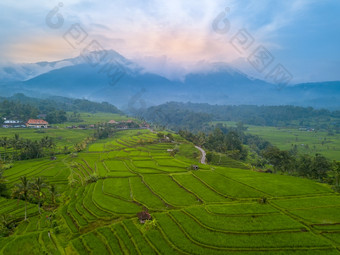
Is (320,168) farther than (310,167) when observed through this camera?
No

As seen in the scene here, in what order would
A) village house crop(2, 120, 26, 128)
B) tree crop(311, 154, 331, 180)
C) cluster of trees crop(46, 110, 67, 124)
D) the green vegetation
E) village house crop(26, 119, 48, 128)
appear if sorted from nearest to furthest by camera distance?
the green vegetation, tree crop(311, 154, 331, 180), village house crop(2, 120, 26, 128), village house crop(26, 119, 48, 128), cluster of trees crop(46, 110, 67, 124)

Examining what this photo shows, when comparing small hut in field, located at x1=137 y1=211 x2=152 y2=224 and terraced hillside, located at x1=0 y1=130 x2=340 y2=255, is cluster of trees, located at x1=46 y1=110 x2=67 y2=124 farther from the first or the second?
small hut in field, located at x1=137 y1=211 x2=152 y2=224

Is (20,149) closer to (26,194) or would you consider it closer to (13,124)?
(26,194)

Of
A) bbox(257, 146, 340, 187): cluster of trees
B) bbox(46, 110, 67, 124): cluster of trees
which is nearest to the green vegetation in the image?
bbox(257, 146, 340, 187): cluster of trees

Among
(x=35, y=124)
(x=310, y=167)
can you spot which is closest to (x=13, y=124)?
(x=35, y=124)

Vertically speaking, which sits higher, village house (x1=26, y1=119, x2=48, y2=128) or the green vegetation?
village house (x1=26, y1=119, x2=48, y2=128)

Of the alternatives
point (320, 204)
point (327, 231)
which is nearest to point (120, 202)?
point (327, 231)

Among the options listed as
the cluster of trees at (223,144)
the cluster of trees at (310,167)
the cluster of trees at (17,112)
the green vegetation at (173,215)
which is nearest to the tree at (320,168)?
the cluster of trees at (310,167)

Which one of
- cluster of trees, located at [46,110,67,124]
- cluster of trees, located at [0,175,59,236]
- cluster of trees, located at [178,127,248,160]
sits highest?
cluster of trees, located at [46,110,67,124]

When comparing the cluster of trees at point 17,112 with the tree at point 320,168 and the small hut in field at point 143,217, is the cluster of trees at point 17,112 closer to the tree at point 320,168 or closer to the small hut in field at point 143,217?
the small hut in field at point 143,217
